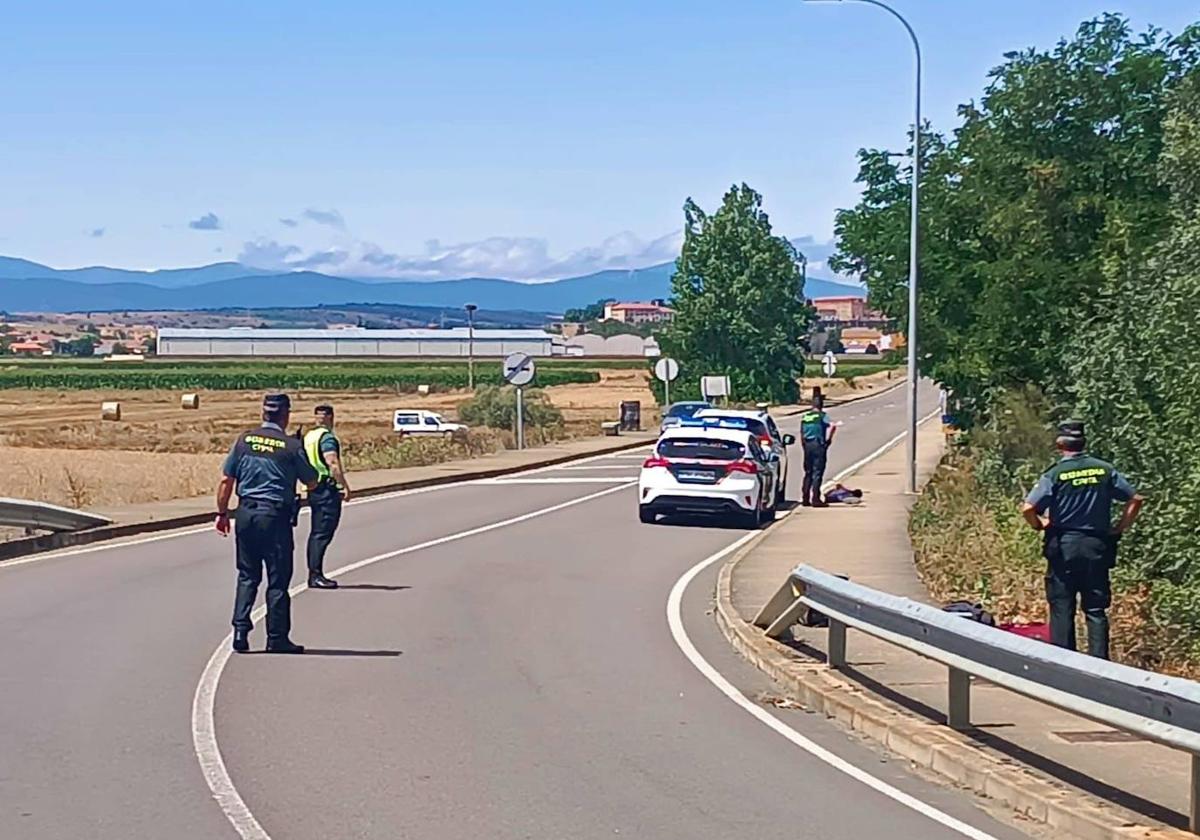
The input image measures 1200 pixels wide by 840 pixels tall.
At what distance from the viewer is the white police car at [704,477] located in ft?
84.8

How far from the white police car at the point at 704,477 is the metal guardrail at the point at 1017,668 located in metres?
13.0

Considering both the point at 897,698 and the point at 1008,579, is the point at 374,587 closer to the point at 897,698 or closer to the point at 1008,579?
the point at 1008,579

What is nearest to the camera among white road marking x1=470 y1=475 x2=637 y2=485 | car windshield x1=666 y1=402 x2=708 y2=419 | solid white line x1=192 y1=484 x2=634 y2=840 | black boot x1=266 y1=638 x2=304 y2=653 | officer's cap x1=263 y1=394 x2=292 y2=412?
solid white line x1=192 y1=484 x2=634 y2=840

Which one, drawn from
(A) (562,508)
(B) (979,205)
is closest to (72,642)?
(A) (562,508)

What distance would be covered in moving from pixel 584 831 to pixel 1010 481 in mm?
19470

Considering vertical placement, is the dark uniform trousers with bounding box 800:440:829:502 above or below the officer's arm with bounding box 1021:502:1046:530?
below

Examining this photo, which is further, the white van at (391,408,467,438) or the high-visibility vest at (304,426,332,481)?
the white van at (391,408,467,438)

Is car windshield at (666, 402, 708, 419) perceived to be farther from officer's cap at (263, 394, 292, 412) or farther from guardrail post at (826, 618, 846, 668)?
guardrail post at (826, 618, 846, 668)

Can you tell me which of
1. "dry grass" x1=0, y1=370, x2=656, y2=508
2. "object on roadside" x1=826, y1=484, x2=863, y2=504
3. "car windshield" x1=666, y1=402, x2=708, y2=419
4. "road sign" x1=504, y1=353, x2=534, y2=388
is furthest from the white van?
"object on roadside" x1=826, y1=484, x2=863, y2=504

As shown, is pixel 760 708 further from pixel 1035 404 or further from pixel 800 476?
pixel 800 476

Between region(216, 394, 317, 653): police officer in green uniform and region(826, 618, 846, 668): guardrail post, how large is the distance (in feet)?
12.9

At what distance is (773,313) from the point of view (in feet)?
285

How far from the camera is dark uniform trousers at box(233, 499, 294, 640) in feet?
41.5

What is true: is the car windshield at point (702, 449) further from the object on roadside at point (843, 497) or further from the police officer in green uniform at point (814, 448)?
the object on roadside at point (843, 497)
